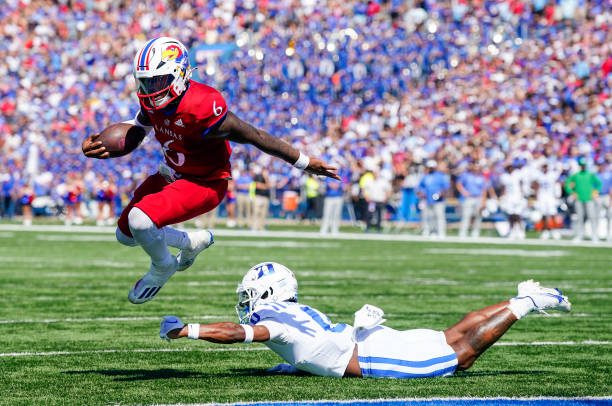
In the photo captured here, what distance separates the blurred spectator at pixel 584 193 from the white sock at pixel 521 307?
58.7ft

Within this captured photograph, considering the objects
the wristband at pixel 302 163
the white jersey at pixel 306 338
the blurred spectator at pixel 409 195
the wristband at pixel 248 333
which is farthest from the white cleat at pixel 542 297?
the blurred spectator at pixel 409 195

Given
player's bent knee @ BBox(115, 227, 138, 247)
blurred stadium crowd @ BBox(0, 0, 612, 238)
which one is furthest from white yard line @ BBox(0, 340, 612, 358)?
blurred stadium crowd @ BBox(0, 0, 612, 238)

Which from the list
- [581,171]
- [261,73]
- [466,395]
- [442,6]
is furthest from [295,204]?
[466,395]

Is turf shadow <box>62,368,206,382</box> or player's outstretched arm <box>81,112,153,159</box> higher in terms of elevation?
player's outstretched arm <box>81,112,153,159</box>

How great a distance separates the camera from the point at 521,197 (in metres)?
26.9

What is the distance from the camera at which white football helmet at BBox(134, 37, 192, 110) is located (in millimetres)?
7273

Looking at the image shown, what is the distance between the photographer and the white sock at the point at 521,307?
7312 mm

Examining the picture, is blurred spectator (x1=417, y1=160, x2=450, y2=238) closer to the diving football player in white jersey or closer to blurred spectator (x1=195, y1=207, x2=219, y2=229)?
blurred spectator (x1=195, y1=207, x2=219, y2=229)

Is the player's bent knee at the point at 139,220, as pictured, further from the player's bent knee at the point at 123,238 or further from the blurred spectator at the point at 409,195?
the blurred spectator at the point at 409,195

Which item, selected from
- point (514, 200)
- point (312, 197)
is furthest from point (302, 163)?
point (312, 197)

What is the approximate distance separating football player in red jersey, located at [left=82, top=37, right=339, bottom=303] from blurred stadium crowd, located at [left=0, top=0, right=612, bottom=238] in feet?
59.3

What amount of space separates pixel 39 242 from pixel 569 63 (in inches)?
595

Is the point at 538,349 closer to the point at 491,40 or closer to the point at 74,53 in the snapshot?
the point at 491,40

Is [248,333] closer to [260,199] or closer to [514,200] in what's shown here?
[514,200]
